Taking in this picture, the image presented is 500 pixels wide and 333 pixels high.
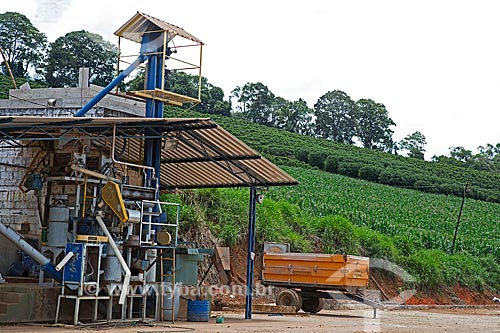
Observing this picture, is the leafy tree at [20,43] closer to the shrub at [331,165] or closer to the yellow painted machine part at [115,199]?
the shrub at [331,165]

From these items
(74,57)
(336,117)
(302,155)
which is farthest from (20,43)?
(336,117)

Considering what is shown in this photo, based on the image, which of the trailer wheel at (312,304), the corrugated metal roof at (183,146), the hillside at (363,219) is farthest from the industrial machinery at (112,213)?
the hillside at (363,219)

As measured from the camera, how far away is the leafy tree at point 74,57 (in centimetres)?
7456

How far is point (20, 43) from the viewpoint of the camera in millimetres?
84500

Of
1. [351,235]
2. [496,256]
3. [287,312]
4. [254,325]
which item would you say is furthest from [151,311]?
[496,256]

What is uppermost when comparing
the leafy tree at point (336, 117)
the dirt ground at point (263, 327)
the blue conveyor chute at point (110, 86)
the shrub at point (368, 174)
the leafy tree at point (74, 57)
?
the leafy tree at point (336, 117)

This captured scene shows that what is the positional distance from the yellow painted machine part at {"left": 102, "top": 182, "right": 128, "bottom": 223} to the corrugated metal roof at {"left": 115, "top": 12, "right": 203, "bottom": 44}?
5.11 metres

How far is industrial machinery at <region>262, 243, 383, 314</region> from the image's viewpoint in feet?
83.3

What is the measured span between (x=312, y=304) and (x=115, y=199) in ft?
35.5

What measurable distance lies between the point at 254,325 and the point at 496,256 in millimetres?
35377

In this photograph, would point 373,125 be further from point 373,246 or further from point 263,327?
point 263,327

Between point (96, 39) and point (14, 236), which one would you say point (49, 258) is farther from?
point (96, 39)

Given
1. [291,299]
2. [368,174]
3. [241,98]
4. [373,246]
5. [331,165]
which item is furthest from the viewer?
[241,98]

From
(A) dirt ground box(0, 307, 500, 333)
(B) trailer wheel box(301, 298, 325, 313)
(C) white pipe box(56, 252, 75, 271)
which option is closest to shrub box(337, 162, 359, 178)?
(B) trailer wheel box(301, 298, 325, 313)
